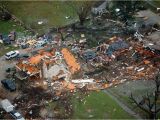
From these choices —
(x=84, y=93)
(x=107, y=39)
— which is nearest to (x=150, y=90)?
(x=84, y=93)

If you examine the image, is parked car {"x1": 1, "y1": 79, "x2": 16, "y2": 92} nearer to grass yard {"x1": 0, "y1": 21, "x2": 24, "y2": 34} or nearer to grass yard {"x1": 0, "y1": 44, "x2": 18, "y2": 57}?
grass yard {"x1": 0, "y1": 44, "x2": 18, "y2": 57}

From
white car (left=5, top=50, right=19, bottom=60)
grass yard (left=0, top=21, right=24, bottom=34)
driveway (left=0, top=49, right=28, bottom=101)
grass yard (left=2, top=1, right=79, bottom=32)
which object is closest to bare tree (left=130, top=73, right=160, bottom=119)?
driveway (left=0, top=49, right=28, bottom=101)

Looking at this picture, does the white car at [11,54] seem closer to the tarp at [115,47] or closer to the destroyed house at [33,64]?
the destroyed house at [33,64]

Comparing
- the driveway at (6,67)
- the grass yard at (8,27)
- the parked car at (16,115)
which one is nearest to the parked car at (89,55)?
the driveway at (6,67)

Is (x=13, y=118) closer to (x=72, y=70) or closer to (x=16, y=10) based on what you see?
(x=72, y=70)

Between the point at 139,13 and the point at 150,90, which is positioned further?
the point at 139,13

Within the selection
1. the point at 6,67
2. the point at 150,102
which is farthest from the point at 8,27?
the point at 150,102
